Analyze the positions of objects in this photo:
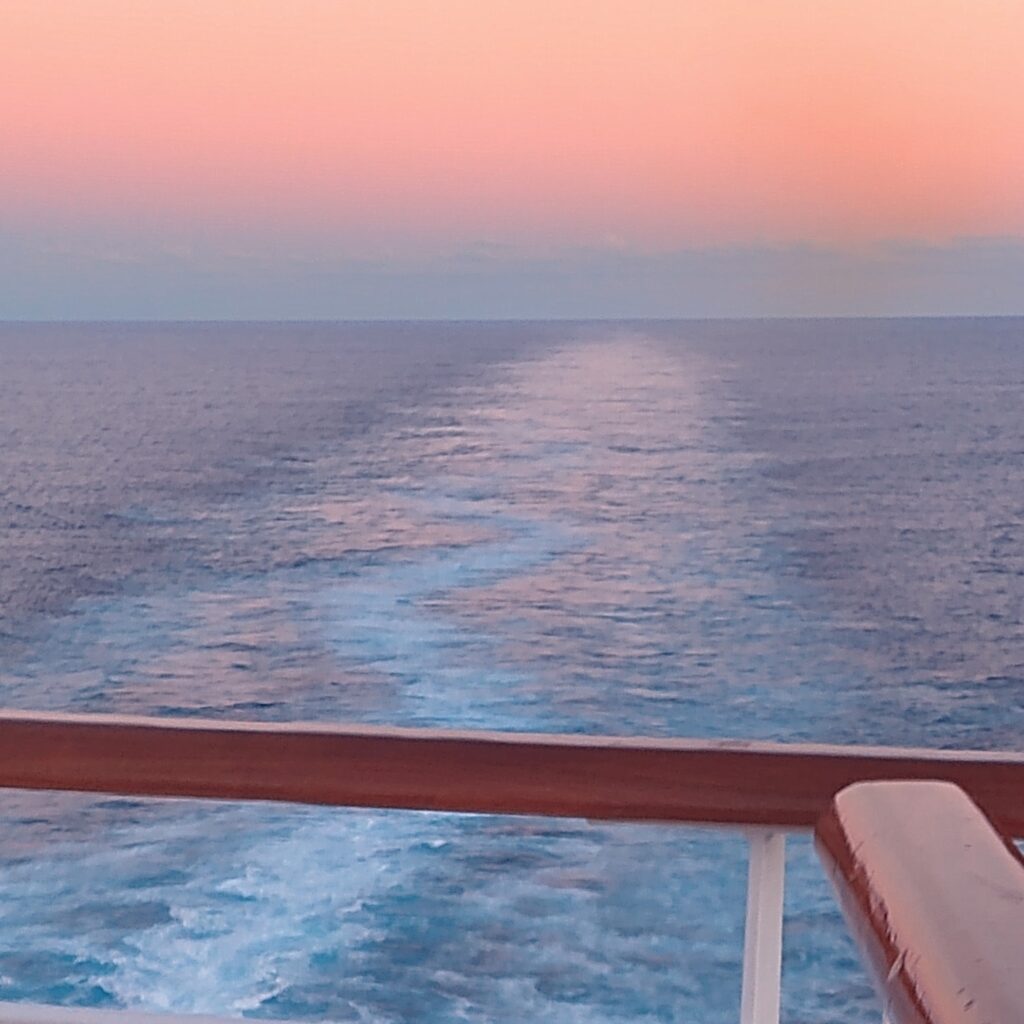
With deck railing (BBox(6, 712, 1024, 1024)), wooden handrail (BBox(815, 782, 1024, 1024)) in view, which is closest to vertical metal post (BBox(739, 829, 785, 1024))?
deck railing (BBox(6, 712, 1024, 1024))

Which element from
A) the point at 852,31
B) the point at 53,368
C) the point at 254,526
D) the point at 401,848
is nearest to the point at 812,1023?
the point at 401,848

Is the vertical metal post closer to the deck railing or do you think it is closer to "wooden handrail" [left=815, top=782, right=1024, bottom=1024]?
the deck railing

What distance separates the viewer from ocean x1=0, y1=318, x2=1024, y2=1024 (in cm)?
600

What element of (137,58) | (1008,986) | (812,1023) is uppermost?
(137,58)

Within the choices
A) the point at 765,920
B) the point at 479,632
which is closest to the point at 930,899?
the point at 765,920

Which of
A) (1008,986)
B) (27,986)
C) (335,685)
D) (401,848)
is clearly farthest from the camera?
(335,685)

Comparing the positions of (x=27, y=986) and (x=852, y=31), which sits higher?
(x=852, y=31)

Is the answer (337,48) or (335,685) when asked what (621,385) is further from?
(335,685)

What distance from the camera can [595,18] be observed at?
27141 millimetres

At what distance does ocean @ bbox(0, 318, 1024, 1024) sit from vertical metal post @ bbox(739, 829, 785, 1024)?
1.6 inches

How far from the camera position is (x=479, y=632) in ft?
42.6

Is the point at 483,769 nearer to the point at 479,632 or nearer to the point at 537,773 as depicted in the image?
the point at 537,773

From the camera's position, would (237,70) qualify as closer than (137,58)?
No

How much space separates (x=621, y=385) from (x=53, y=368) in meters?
22.9
